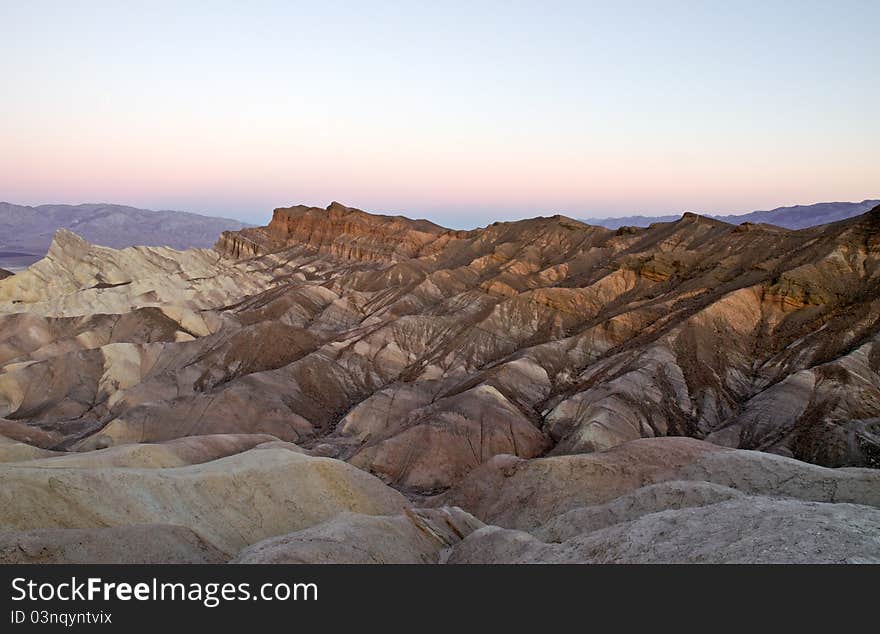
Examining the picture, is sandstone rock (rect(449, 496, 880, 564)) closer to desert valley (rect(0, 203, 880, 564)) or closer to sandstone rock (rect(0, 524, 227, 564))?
desert valley (rect(0, 203, 880, 564))

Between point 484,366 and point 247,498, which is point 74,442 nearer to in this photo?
point 247,498

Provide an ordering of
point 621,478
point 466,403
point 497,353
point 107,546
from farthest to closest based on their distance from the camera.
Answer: point 497,353
point 466,403
point 621,478
point 107,546

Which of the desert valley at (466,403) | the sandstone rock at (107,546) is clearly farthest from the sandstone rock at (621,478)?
the sandstone rock at (107,546)

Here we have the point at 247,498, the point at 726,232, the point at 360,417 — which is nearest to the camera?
the point at 247,498

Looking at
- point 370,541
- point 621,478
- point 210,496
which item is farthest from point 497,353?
point 370,541

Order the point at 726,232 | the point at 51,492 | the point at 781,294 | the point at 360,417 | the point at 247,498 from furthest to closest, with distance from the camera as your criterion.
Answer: the point at 726,232 → the point at 781,294 → the point at 360,417 → the point at 247,498 → the point at 51,492

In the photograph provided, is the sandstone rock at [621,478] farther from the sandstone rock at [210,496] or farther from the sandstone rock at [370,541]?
the sandstone rock at [210,496]

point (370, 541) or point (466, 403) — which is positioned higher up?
point (370, 541)

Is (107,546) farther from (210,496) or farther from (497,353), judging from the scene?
(497,353)

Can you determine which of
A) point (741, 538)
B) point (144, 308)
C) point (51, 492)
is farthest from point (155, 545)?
point (144, 308)

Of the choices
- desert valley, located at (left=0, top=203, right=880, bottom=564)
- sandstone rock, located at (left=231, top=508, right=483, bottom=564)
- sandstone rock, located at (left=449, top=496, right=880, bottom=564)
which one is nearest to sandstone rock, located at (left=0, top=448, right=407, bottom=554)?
desert valley, located at (left=0, top=203, right=880, bottom=564)

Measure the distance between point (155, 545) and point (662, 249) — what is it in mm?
65011

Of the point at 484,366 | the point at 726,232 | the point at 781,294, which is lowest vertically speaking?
the point at 484,366
